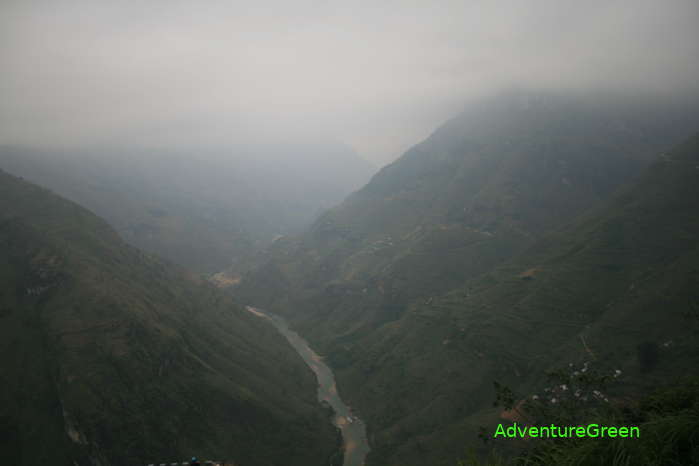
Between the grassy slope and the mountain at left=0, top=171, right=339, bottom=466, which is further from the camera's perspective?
the grassy slope

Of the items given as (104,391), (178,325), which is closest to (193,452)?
(104,391)

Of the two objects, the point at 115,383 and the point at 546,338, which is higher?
the point at 115,383

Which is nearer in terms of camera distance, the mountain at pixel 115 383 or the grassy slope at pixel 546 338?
the mountain at pixel 115 383

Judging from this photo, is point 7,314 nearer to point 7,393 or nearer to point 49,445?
point 7,393
